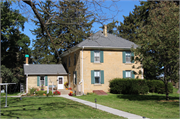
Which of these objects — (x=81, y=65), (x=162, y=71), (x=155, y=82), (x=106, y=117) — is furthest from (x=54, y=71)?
(x=106, y=117)

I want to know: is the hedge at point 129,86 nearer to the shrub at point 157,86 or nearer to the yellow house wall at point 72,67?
the shrub at point 157,86

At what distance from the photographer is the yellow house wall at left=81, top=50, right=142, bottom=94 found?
23.3 meters

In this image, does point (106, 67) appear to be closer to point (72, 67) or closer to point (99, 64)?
point (99, 64)

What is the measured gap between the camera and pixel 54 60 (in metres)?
36.3

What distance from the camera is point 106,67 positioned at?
2416 cm

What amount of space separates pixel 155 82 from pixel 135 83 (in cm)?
325

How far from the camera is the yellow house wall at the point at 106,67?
76.5 feet

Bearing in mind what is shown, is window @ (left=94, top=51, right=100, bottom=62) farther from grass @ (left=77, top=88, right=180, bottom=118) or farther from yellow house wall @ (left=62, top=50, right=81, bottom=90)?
grass @ (left=77, top=88, right=180, bottom=118)

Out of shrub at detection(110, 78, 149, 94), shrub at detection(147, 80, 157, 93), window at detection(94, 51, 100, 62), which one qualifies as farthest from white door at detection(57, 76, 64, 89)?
shrub at detection(147, 80, 157, 93)

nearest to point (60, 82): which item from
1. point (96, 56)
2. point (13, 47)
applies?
point (96, 56)

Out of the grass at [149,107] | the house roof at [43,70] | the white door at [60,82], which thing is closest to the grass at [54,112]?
the grass at [149,107]

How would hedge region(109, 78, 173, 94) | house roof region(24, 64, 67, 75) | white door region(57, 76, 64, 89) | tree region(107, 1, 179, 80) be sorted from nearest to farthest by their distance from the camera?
1. hedge region(109, 78, 173, 94)
2. house roof region(24, 64, 67, 75)
3. white door region(57, 76, 64, 89)
4. tree region(107, 1, 179, 80)

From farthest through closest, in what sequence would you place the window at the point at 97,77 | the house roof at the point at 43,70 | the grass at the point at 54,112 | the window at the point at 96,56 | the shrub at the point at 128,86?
the house roof at the point at 43,70 < the window at the point at 96,56 < the window at the point at 97,77 < the shrub at the point at 128,86 < the grass at the point at 54,112

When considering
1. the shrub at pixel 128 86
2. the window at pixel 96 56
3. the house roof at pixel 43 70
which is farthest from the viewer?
the house roof at pixel 43 70
